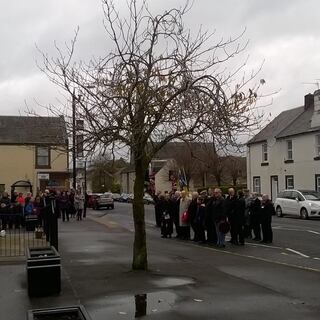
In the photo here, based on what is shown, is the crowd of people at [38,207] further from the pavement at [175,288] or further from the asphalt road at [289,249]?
the asphalt road at [289,249]

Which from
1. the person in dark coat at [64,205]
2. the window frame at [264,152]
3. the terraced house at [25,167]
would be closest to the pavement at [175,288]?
the person in dark coat at [64,205]

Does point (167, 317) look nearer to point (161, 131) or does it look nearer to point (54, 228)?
point (161, 131)

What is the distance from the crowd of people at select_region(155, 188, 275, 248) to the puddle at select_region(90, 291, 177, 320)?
835cm

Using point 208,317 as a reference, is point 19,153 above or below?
above

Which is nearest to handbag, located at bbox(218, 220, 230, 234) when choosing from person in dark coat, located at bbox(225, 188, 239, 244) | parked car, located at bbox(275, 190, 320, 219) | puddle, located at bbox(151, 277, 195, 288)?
person in dark coat, located at bbox(225, 188, 239, 244)

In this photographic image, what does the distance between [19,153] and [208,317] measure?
39683mm

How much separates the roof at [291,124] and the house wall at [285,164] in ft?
1.74

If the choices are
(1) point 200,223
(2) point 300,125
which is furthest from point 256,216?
(2) point 300,125

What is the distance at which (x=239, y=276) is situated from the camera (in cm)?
1043

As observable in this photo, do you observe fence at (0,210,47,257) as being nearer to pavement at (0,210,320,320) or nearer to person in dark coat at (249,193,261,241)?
pavement at (0,210,320,320)

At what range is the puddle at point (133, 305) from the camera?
729cm

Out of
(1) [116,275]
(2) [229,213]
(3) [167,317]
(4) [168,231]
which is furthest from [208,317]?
(4) [168,231]

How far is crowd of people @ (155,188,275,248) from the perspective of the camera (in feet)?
55.8

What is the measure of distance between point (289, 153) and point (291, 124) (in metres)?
2.58
